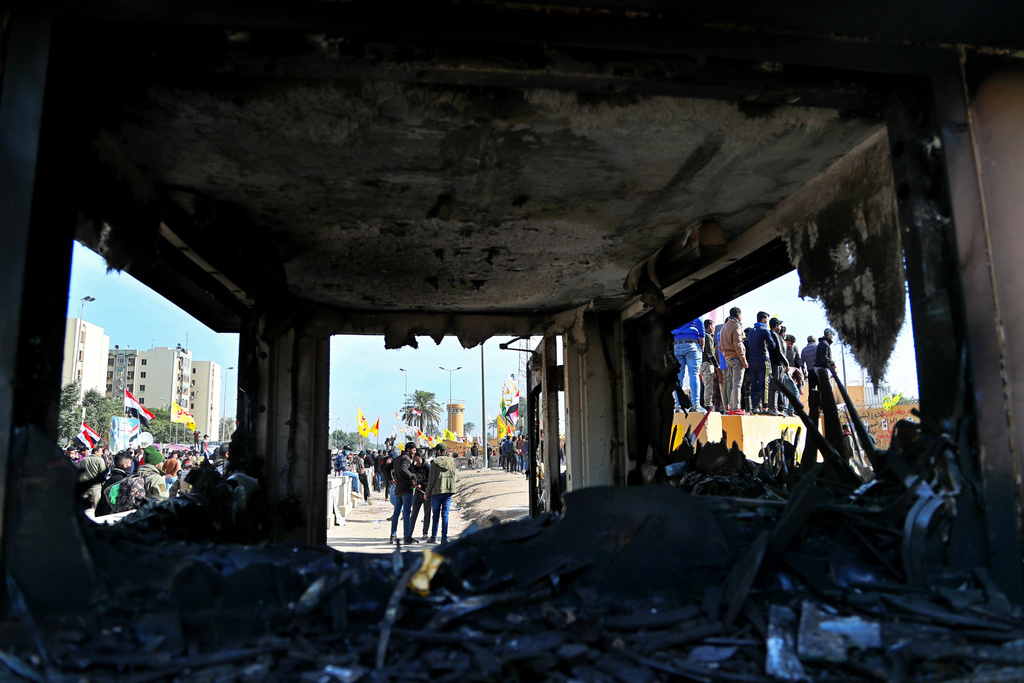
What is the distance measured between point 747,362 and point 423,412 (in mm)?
64175

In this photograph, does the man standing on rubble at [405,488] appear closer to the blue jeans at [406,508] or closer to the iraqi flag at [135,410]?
the blue jeans at [406,508]

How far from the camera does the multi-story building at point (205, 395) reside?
109 metres

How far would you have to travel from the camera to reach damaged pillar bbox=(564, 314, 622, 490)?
742 centimetres

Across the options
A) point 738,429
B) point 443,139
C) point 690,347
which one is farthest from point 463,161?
point 690,347

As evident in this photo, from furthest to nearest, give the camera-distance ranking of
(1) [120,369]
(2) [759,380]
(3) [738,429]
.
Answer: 1. (1) [120,369]
2. (2) [759,380]
3. (3) [738,429]

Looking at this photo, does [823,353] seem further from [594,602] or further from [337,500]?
[337,500]

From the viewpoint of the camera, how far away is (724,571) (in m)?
2.57

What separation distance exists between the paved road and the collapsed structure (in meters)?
5.42

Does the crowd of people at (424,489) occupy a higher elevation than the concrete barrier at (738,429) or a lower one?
lower

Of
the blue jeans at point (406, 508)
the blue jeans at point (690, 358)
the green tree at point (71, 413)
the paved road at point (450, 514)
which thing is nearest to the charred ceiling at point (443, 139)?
the paved road at point (450, 514)

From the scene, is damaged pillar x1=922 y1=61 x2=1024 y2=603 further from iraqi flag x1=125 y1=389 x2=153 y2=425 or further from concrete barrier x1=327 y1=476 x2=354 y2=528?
iraqi flag x1=125 y1=389 x2=153 y2=425

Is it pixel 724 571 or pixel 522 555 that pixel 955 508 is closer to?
pixel 724 571

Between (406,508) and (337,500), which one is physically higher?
(406,508)

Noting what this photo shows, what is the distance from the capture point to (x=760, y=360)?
11.3 meters
